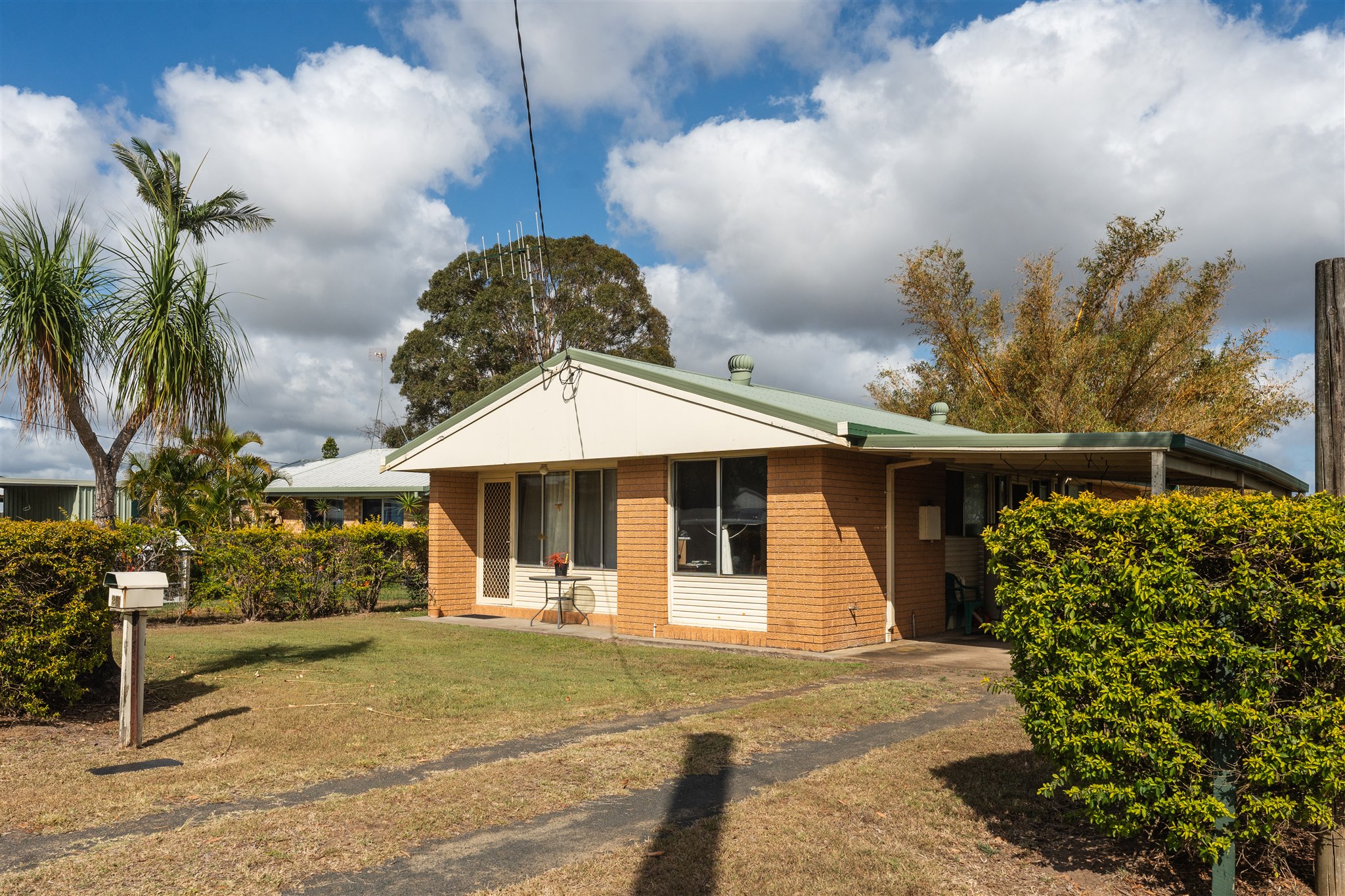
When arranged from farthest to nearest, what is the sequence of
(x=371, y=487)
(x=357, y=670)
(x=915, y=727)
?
(x=371, y=487) < (x=357, y=670) < (x=915, y=727)

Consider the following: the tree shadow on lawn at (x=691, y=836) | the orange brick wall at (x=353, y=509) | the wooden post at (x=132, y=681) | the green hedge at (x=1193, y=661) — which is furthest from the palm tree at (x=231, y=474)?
the green hedge at (x=1193, y=661)

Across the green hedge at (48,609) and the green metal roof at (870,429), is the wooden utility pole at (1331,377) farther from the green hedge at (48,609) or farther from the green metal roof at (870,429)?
the green hedge at (48,609)

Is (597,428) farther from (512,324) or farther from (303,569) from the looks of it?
(512,324)

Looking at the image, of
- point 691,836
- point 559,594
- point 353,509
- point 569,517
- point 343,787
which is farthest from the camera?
point 353,509

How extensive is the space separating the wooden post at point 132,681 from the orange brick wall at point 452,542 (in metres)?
10.2

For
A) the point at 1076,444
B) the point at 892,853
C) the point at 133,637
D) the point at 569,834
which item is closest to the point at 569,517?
the point at 1076,444

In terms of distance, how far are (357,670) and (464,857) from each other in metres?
6.46

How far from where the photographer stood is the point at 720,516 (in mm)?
13266

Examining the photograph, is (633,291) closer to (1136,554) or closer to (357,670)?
(357,670)

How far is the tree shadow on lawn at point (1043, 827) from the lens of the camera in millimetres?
4758

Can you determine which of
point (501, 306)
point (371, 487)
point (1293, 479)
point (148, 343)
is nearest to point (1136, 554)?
point (148, 343)

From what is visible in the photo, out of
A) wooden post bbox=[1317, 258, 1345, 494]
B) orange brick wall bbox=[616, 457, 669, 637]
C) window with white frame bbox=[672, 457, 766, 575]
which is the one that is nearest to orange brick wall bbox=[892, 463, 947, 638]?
window with white frame bbox=[672, 457, 766, 575]

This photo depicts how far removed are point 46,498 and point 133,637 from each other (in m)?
30.7

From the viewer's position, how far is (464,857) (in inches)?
187
